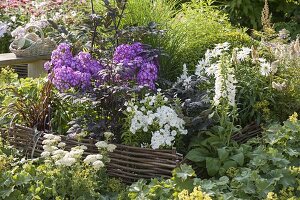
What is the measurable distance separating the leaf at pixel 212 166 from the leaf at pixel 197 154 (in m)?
0.06

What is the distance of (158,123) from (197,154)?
0.29 metres

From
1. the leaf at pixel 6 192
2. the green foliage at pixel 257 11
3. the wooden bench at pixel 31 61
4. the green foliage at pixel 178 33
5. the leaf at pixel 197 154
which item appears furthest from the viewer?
the green foliage at pixel 257 11

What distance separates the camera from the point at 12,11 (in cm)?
753

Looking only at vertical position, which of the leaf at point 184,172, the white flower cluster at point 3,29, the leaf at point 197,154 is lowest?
the white flower cluster at point 3,29

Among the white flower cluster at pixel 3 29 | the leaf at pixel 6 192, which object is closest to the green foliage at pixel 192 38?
the leaf at pixel 6 192

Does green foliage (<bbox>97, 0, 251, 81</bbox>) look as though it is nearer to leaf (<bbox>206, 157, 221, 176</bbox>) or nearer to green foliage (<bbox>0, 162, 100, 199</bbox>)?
leaf (<bbox>206, 157, 221, 176</bbox>)

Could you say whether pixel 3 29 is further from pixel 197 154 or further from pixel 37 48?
pixel 197 154

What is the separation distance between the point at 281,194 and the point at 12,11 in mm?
5367

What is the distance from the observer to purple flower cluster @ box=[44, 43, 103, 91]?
3492 millimetres

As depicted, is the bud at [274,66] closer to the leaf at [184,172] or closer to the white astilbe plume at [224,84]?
the white astilbe plume at [224,84]

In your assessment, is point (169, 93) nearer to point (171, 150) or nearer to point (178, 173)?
point (171, 150)

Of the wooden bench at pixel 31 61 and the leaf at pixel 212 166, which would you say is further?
the wooden bench at pixel 31 61

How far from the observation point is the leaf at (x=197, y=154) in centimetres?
340

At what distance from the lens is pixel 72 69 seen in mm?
3574
